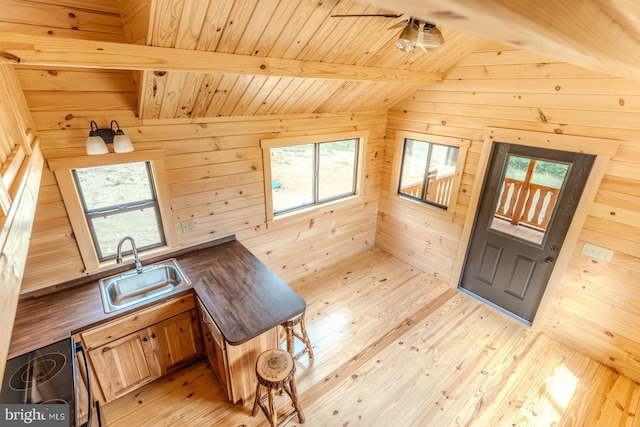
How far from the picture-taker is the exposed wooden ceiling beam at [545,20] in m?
0.31

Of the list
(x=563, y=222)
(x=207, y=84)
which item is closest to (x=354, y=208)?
(x=563, y=222)

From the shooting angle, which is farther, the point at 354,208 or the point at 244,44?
the point at 354,208

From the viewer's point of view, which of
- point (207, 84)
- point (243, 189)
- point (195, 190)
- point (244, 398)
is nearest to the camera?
point (207, 84)

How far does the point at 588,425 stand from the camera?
234cm

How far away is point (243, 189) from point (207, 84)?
3.69 ft

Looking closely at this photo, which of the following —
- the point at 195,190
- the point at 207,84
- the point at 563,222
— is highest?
the point at 207,84

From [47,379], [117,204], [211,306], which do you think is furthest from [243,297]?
[117,204]

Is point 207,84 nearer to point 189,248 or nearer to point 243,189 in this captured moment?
point 243,189

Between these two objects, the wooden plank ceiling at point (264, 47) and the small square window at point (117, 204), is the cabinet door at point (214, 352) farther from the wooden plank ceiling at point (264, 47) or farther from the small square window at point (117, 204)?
the wooden plank ceiling at point (264, 47)

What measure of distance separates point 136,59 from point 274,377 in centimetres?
211

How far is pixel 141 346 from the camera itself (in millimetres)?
2377

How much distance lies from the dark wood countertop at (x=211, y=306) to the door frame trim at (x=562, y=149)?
2.31 meters

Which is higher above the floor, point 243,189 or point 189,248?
point 243,189

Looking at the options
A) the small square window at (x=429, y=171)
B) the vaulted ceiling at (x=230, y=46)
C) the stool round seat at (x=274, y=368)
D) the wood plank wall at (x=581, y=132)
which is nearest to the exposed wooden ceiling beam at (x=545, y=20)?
the vaulted ceiling at (x=230, y=46)
